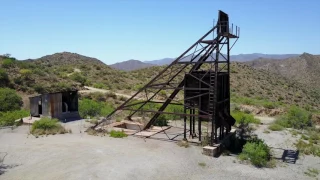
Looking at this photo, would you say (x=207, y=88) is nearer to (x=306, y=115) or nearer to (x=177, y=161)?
(x=177, y=161)

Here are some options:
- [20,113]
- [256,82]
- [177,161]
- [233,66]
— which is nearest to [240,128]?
[177,161]

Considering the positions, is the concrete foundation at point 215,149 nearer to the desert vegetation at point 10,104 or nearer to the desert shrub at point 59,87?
the desert vegetation at point 10,104

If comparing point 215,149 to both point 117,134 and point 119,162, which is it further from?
point 117,134

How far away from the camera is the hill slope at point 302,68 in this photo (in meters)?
94.2

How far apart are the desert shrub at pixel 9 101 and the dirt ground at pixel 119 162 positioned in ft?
45.2

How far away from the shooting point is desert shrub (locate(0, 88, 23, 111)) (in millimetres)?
31869

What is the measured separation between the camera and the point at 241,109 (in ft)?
118

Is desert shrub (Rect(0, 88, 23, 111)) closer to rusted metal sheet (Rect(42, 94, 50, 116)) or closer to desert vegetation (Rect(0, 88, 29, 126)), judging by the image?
desert vegetation (Rect(0, 88, 29, 126))

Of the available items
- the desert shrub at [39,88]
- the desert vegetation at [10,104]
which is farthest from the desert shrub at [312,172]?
the desert shrub at [39,88]

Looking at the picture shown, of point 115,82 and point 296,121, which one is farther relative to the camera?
point 115,82

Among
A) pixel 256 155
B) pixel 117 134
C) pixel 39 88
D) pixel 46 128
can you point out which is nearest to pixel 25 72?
pixel 39 88

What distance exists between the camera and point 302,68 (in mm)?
108438

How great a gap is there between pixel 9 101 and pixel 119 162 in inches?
914

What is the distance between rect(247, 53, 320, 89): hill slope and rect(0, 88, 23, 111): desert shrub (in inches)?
3156
